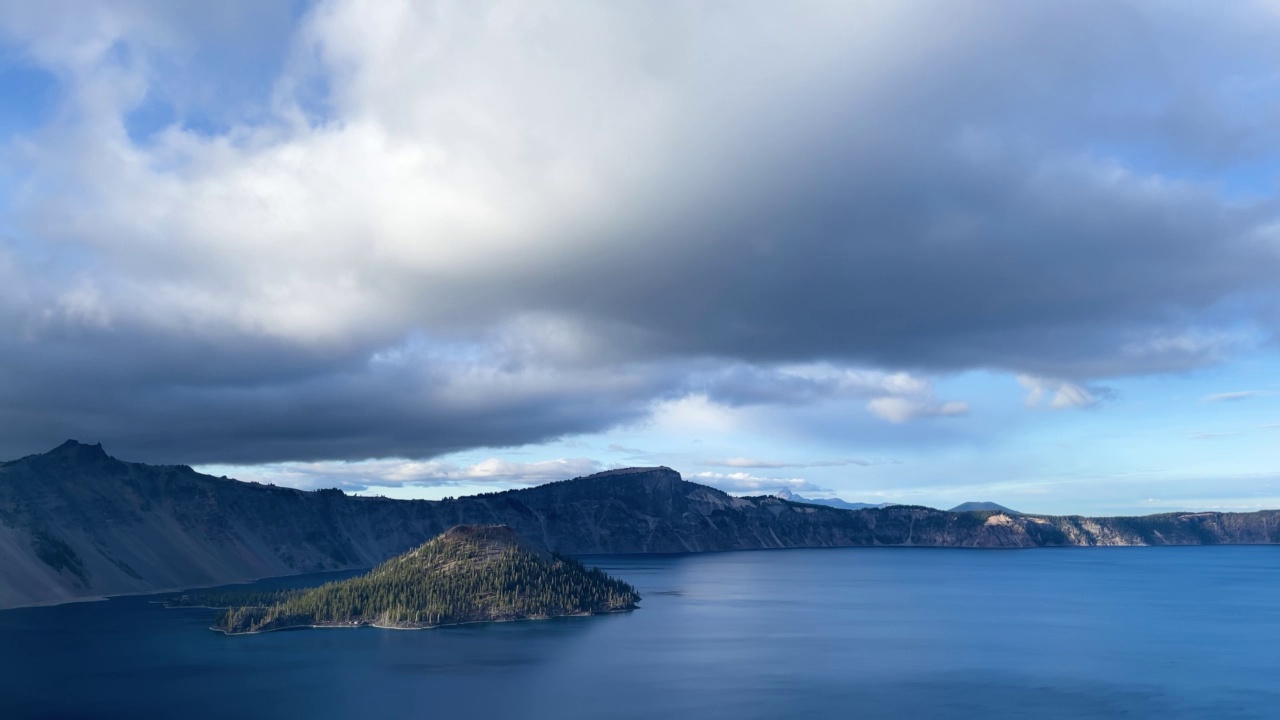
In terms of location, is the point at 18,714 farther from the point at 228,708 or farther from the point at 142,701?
the point at 228,708

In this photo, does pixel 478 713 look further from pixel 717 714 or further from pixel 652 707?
Answer: pixel 717 714

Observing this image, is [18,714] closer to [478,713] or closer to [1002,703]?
[478,713]

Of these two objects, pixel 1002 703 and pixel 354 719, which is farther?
pixel 1002 703

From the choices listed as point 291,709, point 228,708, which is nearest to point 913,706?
point 291,709

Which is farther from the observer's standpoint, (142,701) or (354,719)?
(142,701)

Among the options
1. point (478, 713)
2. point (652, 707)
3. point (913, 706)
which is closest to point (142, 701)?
point (478, 713)

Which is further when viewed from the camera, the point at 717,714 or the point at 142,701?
the point at 142,701

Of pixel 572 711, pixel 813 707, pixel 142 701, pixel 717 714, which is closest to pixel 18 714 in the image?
pixel 142 701
